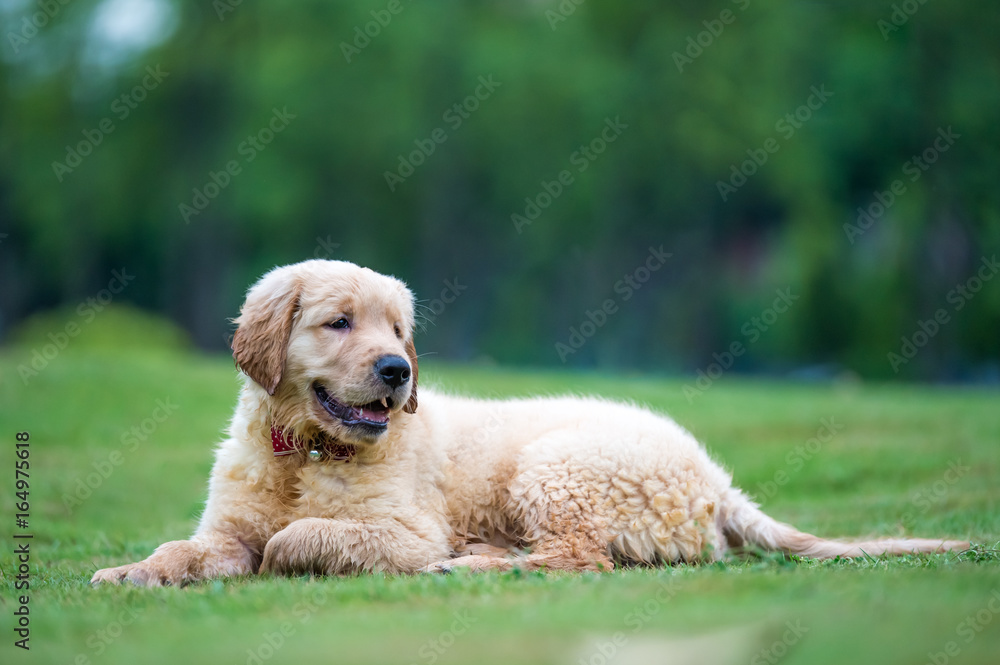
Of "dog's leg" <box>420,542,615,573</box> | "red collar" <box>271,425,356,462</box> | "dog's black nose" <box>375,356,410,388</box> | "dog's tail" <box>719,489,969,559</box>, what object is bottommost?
"dog's tail" <box>719,489,969,559</box>

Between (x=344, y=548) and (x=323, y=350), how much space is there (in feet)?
3.71

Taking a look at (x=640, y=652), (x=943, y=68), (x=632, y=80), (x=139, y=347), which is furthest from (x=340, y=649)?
(x=632, y=80)

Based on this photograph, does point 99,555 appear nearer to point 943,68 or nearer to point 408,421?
point 408,421

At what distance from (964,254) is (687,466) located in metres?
24.2

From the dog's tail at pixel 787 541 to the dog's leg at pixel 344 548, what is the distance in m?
1.98

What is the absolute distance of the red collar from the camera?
584cm

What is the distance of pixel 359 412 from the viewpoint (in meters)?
5.71
